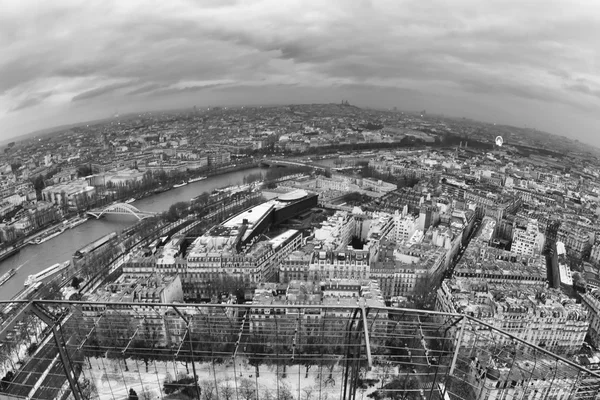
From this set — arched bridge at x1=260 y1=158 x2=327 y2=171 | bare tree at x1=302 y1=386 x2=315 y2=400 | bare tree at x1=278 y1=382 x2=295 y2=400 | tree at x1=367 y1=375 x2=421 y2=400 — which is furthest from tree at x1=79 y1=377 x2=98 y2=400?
arched bridge at x1=260 y1=158 x2=327 y2=171

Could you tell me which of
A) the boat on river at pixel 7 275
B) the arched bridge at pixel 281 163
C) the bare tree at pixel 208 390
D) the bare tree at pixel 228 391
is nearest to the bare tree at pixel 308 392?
the bare tree at pixel 228 391

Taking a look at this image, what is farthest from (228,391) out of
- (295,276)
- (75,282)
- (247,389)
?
(75,282)

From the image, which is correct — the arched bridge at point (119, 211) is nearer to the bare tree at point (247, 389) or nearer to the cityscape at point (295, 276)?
the cityscape at point (295, 276)

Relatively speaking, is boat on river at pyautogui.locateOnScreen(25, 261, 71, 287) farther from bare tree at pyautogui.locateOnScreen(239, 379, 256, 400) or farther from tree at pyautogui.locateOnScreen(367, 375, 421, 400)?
tree at pyautogui.locateOnScreen(367, 375, 421, 400)

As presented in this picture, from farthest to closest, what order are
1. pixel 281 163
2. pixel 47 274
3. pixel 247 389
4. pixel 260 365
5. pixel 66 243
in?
pixel 281 163, pixel 66 243, pixel 47 274, pixel 260 365, pixel 247 389

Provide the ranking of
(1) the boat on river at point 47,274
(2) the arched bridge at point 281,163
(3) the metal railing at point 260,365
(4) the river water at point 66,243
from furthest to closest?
(2) the arched bridge at point 281,163 → (4) the river water at point 66,243 → (1) the boat on river at point 47,274 → (3) the metal railing at point 260,365

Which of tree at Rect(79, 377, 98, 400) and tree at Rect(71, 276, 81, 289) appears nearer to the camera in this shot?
tree at Rect(79, 377, 98, 400)

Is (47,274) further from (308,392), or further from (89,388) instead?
(308,392)

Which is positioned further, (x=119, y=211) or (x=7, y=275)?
(x=119, y=211)

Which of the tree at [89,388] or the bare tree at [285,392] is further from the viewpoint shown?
the bare tree at [285,392]
